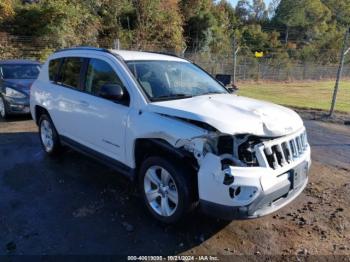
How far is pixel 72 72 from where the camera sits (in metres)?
5.25

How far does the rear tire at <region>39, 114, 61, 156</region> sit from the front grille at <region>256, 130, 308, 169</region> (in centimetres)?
375

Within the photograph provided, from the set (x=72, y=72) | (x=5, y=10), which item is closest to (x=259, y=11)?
(x=5, y=10)

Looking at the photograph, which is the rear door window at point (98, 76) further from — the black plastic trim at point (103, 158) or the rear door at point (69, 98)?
the black plastic trim at point (103, 158)

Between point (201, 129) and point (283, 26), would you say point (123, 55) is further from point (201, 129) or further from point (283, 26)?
point (283, 26)

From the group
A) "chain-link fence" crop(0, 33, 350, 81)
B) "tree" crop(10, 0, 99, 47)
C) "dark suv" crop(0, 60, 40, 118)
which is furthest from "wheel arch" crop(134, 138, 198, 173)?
"tree" crop(10, 0, 99, 47)

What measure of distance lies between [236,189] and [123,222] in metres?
1.46

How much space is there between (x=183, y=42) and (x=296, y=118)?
28.0 meters

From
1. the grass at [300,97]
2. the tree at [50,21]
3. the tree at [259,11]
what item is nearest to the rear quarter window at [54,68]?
the grass at [300,97]

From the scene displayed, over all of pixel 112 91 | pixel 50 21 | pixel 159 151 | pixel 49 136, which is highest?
pixel 50 21

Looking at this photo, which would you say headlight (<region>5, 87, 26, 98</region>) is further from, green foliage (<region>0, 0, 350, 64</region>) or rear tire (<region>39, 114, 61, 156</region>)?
green foliage (<region>0, 0, 350, 64</region>)

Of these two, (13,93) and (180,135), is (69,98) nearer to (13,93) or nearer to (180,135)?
(180,135)

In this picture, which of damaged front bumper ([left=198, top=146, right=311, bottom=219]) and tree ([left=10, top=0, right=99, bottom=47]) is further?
tree ([left=10, top=0, right=99, bottom=47])

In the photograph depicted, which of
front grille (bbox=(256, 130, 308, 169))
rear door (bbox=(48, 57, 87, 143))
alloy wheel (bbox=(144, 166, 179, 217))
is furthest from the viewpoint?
rear door (bbox=(48, 57, 87, 143))

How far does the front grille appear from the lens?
3.24 metres
